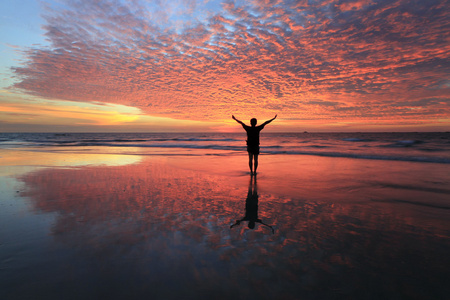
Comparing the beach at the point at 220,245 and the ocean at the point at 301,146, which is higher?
the beach at the point at 220,245

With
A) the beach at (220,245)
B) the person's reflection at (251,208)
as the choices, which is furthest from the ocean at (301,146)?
the beach at (220,245)

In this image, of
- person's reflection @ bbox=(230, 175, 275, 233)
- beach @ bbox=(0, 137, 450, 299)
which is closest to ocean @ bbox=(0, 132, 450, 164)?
person's reflection @ bbox=(230, 175, 275, 233)

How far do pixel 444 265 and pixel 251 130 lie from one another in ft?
24.2

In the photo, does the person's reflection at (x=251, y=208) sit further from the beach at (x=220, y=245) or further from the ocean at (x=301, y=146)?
the ocean at (x=301, y=146)

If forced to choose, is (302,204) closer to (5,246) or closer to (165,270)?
(165,270)

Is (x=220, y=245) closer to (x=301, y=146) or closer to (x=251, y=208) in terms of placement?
(x=251, y=208)

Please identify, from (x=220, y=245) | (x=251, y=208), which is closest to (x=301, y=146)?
(x=251, y=208)

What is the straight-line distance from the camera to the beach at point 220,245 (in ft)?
8.82

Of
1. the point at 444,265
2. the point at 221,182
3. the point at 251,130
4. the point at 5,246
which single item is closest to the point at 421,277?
the point at 444,265

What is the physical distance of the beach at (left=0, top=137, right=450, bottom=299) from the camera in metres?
2.69

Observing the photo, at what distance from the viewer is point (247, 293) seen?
8.52 feet

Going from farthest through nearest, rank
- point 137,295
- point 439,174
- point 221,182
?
point 439,174 → point 221,182 → point 137,295

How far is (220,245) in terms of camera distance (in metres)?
3.65

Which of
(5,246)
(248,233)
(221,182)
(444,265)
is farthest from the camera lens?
(221,182)
